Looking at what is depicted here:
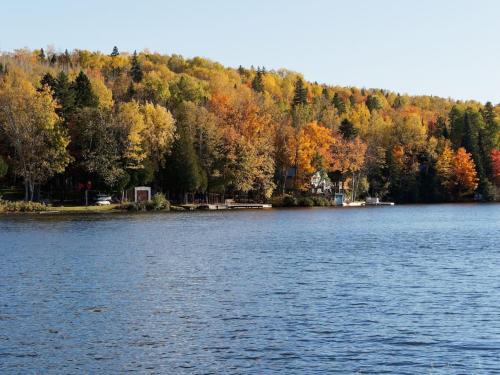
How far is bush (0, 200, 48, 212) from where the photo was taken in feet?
329

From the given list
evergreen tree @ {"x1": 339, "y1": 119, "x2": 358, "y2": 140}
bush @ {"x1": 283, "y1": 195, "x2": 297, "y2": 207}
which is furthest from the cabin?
evergreen tree @ {"x1": 339, "y1": 119, "x2": 358, "y2": 140}

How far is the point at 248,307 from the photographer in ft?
102

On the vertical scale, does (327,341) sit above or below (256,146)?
below

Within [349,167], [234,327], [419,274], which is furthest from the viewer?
[349,167]

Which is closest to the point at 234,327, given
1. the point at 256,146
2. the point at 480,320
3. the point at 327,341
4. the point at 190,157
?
the point at 327,341

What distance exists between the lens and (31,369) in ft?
72.2

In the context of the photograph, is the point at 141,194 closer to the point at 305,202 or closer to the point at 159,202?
the point at 159,202

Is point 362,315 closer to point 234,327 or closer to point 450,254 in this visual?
point 234,327

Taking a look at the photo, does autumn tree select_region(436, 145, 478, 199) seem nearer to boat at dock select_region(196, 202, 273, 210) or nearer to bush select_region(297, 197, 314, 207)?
bush select_region(297, 197, 314, 207)

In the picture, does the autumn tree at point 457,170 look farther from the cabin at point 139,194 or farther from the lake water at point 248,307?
the lake water at point 248,307

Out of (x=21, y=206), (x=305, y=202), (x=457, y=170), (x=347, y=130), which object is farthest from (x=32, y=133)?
(x=457, y=170)

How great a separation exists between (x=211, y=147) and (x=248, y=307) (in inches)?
3589

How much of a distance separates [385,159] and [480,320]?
13000cm

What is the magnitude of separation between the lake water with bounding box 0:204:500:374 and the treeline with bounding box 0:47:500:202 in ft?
153
